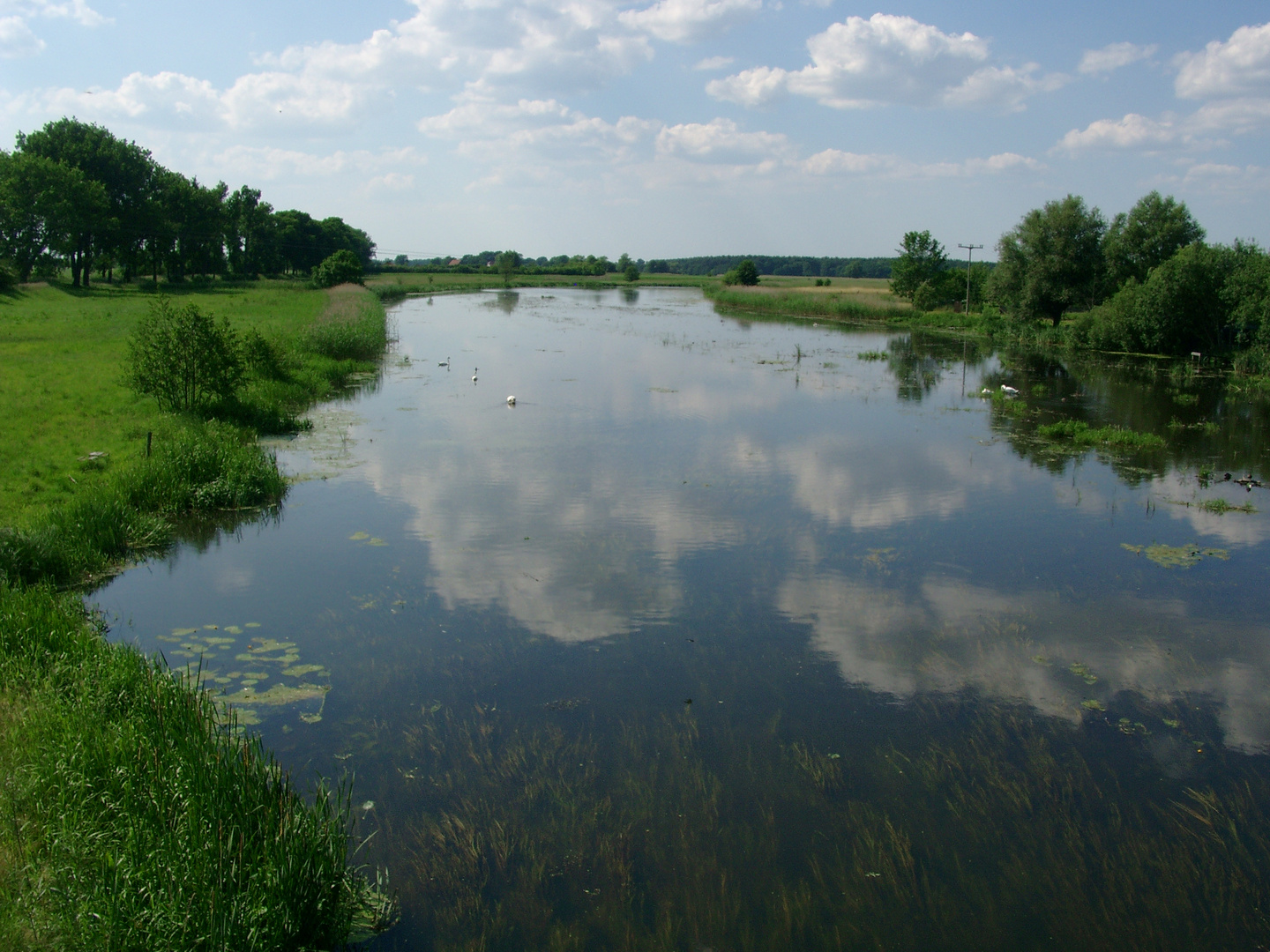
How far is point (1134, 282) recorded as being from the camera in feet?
109

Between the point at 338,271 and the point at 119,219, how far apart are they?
13782mm

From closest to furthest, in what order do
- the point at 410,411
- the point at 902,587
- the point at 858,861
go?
the point at 858,861 < the point at 902,587 < the point at 410,411

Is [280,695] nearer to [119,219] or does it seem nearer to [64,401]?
[64,401]

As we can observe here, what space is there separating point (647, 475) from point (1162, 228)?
114ft

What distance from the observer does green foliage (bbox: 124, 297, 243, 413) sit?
46.7 feet

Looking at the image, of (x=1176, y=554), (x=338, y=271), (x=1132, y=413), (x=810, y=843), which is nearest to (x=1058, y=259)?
(x=1132, y=413)

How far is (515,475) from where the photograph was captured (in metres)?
13.1

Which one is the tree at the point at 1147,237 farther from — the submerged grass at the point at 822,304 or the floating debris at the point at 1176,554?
the floating debris at the point at 1176,554

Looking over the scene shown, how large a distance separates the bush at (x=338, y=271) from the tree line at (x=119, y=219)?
899 centimetres

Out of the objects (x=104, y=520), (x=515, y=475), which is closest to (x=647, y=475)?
(x=515, y=475)

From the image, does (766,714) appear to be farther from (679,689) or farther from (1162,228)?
(1162,228)

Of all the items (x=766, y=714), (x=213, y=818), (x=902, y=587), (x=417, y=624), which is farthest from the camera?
(x=902, y=587)

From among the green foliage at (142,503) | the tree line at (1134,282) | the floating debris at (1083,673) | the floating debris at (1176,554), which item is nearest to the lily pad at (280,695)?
the green foliage at (142,503)

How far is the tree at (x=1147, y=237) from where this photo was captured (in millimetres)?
36500
